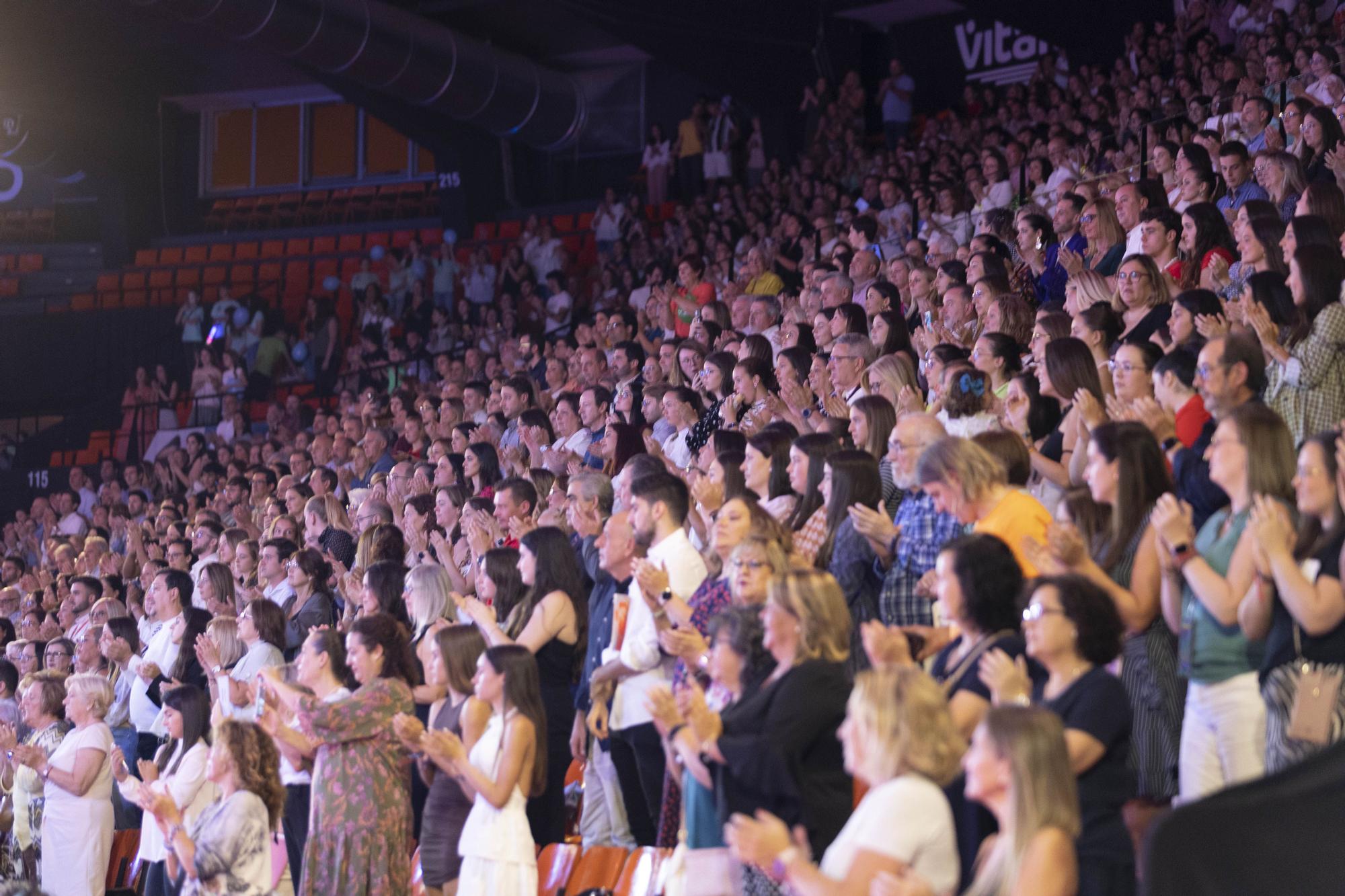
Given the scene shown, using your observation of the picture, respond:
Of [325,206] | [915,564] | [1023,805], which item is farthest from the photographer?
[325,206]

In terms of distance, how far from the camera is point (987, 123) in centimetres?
1367

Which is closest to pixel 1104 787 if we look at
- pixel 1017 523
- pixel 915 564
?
pixel 1017 523

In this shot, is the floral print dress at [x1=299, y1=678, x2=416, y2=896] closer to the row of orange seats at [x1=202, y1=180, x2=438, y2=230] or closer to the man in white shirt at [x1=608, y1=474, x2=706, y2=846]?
the man in white shirt at [x1=608, y1=474, x2=706, y2=846]

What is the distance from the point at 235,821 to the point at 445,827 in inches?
27.1

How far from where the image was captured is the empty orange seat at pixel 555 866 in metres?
5.35

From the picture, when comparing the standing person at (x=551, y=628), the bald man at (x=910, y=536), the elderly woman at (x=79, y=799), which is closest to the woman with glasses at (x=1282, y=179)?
the bald man at (x=910, y=536)

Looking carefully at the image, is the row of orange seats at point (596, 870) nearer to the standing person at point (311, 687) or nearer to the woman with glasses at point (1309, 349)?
the standing person at point (311, 687)

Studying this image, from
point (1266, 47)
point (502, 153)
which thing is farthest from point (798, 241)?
point (502, 153)

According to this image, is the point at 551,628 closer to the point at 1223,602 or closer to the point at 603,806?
the point at 603,806

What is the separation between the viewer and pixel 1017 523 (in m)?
4.17

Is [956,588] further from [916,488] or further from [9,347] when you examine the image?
[9,347]

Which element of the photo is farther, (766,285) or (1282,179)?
(766,285)

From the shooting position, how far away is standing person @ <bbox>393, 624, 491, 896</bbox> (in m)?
5.01

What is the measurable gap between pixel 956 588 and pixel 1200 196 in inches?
167
